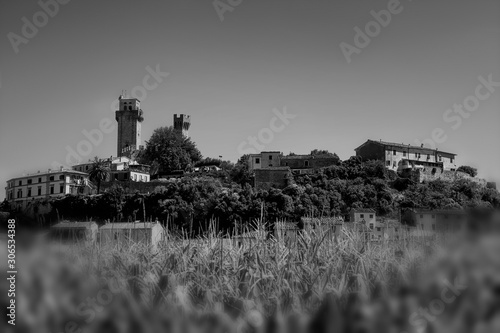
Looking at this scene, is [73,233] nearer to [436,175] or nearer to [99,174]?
[99,174]

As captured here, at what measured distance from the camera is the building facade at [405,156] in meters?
61.6

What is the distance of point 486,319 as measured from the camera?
153 centimetres

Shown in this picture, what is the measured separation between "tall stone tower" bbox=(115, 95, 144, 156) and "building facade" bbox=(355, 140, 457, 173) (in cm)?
4486

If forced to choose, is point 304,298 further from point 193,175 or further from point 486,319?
point 193,175

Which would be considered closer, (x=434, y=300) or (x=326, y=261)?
(x=434, y=300)

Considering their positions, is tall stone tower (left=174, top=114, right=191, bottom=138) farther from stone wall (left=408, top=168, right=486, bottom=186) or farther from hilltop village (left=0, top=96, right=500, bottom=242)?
stone wall (left=408, top=168, right=486, bottom=186)

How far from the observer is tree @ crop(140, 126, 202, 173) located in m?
70.8

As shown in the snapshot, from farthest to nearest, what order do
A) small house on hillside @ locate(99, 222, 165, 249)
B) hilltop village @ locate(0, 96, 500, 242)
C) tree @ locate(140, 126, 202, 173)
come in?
1. tree @ locate(140, 126, 202, 173)
2. hilltop village @ locate(0, 96, 500, 242)
3. small house on hillside @ locate(99, 222, 165, 249)

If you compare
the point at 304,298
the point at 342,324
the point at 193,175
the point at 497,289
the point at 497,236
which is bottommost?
the point at 304,298

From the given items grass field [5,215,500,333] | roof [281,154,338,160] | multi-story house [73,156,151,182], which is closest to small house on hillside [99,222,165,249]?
grass field [5,215,500,333]

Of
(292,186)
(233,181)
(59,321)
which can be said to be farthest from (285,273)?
(233,181)

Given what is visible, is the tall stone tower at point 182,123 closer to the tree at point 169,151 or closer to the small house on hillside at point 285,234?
the tree at point 169,151

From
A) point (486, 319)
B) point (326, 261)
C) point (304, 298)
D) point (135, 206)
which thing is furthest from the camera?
point (135, 206)

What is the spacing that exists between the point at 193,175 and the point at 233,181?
560 centimetres
